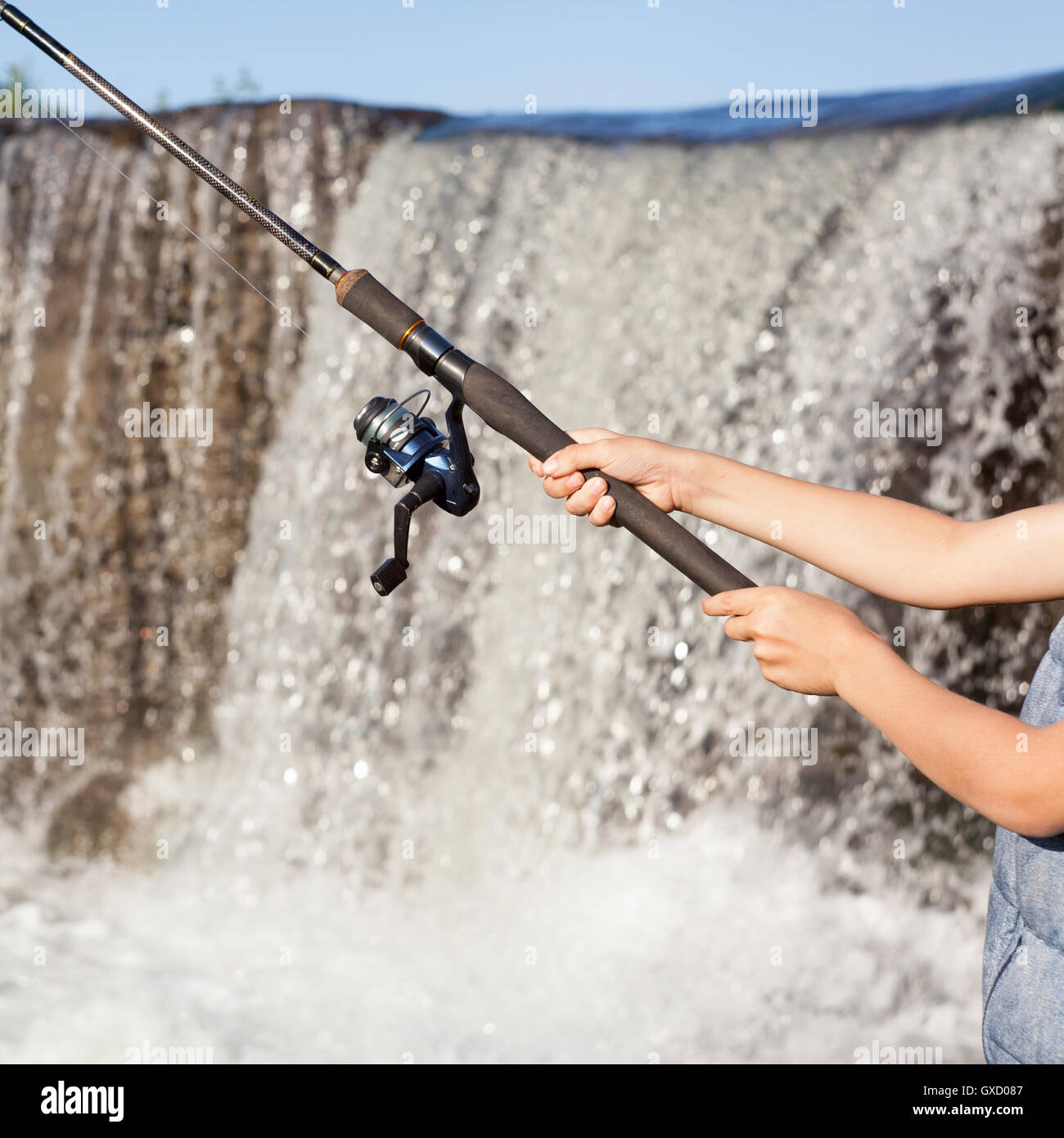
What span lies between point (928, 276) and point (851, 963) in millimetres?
3128

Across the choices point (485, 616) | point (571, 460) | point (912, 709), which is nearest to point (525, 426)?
point (571, 460)

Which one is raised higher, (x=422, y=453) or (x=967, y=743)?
(x=422, y=453)

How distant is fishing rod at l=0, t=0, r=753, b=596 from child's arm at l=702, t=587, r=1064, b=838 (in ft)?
0.55

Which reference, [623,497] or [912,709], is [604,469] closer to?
[623,497]

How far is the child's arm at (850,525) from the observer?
158 centimetres

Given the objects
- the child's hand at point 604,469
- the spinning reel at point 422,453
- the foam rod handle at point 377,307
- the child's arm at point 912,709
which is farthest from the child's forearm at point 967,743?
the foam rod handle at point 377,307

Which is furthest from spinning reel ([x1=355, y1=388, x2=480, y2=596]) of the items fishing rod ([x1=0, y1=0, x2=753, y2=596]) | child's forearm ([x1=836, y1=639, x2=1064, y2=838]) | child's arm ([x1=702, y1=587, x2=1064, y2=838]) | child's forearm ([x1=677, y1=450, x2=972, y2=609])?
child's forearm ([x1=836, y1=639, x2=1064, y2=838])

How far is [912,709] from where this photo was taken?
4.27 feet

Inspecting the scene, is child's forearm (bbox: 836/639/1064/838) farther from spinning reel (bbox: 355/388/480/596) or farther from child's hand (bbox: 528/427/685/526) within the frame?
spinning reel (bbox: 355/388/480/596)

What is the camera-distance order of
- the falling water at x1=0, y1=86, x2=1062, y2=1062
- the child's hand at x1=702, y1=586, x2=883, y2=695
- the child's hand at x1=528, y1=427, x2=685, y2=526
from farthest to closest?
the falling water at x1=0, y1=86, x2=1062, y2=1062 < the child's hand at x1=528, y1=427, x2=685, y2=526 < the child's hand at x1=702, y1=586, x2=883, y2=695

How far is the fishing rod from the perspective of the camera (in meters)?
1.71

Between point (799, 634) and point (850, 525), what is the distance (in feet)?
1.27

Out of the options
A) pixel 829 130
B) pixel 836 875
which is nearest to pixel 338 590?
pixel 836 875

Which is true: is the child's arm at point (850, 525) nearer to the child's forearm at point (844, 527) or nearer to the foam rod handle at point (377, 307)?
the child's forearm at point (844, 527)
